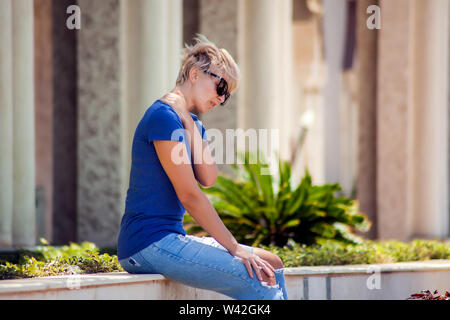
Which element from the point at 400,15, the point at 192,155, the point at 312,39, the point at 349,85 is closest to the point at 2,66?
the point at 192,155

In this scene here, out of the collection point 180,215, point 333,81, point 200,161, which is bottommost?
point 180,215

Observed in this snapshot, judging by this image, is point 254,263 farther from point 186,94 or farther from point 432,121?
point 432,121

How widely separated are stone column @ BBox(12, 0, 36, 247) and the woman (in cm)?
276

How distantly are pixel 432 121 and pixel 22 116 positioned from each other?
17.7 ft

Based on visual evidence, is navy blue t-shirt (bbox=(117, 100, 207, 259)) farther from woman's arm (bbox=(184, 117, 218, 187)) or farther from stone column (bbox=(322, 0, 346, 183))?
stone column (bbox=(322, 0, 346, 183))

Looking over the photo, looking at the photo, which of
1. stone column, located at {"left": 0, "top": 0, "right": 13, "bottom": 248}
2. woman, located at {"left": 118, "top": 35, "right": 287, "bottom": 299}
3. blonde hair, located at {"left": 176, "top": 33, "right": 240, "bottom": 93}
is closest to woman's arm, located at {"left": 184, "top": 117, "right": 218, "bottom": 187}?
woman, located at {"left": 118, "top": 35, "right": 287, "bottom": 299}

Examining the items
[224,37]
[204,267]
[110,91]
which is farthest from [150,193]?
[224,37]

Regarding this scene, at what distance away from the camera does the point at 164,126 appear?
109 inches

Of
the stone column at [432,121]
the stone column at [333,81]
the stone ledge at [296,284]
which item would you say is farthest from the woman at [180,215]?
the stone column at [333,81]

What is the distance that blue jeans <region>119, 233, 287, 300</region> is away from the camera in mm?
2740

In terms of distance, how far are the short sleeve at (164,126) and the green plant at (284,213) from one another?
2418 millimetres

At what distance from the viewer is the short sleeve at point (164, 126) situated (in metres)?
2.77

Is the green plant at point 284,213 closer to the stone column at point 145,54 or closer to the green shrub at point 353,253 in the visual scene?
the green shrub at point 353,253
